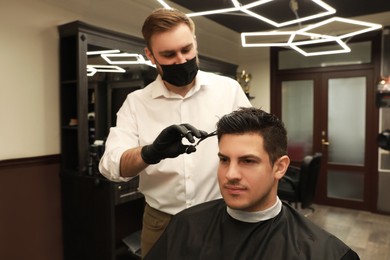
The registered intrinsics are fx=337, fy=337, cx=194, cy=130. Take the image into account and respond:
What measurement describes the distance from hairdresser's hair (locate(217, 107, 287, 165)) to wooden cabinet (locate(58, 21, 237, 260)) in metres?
1.52

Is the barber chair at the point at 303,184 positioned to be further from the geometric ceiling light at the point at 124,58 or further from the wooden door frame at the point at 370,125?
the geometric ceiling light at the point at 124,58

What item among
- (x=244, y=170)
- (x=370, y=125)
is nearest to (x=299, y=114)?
(x=370, y=125)

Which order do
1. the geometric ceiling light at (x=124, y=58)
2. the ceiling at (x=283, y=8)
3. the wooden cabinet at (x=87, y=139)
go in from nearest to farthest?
the wooden cabinet at (x=87, y=139), the geometric ceiling light at (x=124, y=58), the ceiling at (x=283, y=8)

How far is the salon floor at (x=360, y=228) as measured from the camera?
3.22 m

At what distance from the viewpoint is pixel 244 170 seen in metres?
1.04

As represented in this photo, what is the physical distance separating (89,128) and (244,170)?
6.18ft

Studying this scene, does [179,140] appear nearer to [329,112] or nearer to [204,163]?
[204,163]

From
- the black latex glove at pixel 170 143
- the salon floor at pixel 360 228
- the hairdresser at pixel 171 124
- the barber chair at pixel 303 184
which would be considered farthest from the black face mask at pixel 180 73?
the salon floor at pixel 360 228

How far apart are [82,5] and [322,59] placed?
10.8ft

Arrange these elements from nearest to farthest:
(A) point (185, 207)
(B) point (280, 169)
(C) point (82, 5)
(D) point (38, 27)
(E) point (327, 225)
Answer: (B) point (280, 169), (A) point (185, 207), (D) point (38, 27), (C) point (82, 5), (E) point (327, 225)

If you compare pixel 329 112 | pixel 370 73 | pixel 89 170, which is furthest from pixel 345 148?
pixel 89 170

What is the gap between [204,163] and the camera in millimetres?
1204

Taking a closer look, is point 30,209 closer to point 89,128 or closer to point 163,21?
point 89,128

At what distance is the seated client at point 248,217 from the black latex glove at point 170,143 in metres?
0.14
